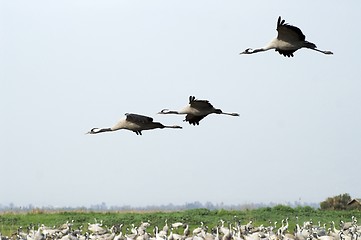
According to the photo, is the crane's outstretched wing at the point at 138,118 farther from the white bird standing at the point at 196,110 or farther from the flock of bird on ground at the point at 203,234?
the flock of bird on ground at the point at 203,234

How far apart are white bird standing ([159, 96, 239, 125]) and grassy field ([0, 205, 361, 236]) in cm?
1712

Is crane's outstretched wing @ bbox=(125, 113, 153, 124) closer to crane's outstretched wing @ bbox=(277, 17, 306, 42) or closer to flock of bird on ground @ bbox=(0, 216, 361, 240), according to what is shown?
crane's outstretched wing @ bbox=(277, 17, 306, 42)

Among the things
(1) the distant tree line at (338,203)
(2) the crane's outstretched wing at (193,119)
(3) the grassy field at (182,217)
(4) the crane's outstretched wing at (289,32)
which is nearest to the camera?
(4) the crane's outstretched wing at (289,32)

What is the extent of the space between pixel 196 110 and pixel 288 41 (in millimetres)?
1567

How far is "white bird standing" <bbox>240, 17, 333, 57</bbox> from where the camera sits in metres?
9.87

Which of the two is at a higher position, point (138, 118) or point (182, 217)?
point (138, 118)

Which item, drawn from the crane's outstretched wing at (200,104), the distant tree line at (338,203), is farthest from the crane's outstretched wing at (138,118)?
the distant tree line at (338,203)

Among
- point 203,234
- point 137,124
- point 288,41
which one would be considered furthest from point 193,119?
point 203,234

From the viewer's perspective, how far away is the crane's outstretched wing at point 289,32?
9828 mm

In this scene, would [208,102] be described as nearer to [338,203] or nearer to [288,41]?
[288,41]

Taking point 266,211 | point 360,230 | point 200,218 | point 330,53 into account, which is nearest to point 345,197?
point 266,211

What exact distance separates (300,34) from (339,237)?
12.8 m

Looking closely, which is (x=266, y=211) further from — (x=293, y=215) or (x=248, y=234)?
(x=248, y=234)

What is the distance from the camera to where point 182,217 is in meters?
29.6
